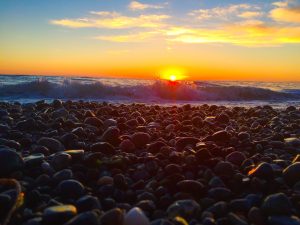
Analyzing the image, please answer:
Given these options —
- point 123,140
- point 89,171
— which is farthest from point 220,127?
point 89,171

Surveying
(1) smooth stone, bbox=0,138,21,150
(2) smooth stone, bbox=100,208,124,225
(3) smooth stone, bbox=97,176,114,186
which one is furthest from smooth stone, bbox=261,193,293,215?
(1) smooth stone, bbox=0,138,21,150

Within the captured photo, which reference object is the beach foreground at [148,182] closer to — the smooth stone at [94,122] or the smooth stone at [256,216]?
the smooth stone at [256,216]

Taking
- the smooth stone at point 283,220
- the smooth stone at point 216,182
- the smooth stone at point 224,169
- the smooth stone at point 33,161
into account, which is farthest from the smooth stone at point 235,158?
the smooth stone at point 33,161

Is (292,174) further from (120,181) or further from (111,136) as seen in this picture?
(111,136)

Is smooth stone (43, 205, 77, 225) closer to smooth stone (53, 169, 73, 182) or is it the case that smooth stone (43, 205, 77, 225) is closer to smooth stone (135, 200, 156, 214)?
smooth stone (135, 200, 156, 214)

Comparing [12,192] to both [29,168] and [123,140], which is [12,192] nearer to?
[29,168]

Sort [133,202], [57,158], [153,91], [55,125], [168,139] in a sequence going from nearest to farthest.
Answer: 1. [133,202]
2. [57,158]
3. [168,139]
4. [55,125]
5. [153,91]
